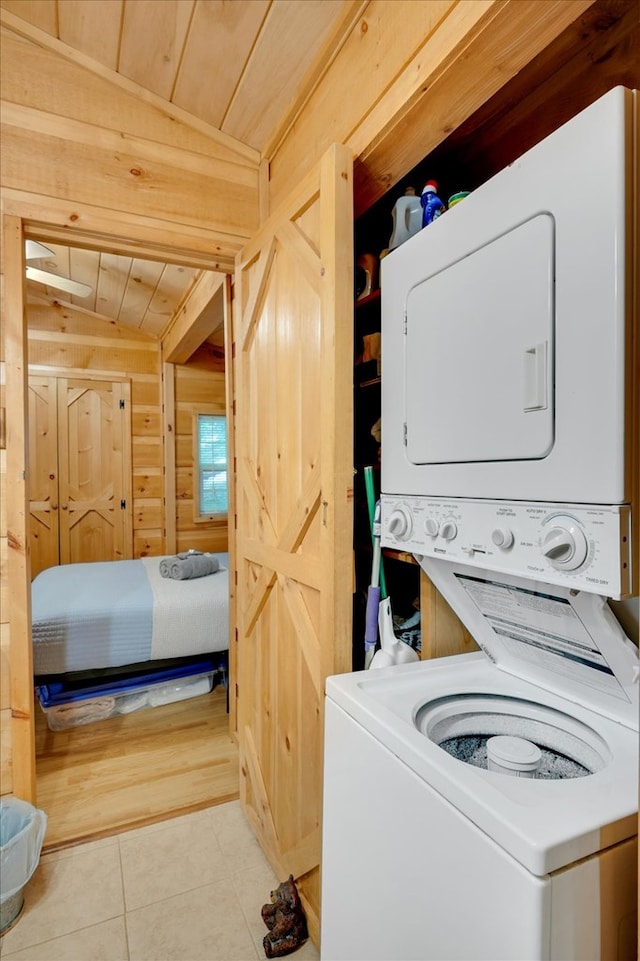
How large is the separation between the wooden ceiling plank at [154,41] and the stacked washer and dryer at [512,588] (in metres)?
1.09

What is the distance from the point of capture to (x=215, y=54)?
5.41ft

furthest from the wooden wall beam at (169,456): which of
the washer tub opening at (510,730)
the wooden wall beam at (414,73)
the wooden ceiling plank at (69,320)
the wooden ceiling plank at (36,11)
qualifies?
the washer tub opening at (510,730)

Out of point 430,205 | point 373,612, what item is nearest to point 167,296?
point 430,205

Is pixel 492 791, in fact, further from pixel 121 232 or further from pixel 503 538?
pixel 121 232

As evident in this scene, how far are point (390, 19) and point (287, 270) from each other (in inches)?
26.0

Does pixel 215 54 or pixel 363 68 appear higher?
pixel 215 54

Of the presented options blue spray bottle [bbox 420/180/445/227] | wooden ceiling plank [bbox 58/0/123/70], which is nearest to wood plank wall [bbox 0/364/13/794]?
wooden ceiling plank [bbox 58/0/123/70]

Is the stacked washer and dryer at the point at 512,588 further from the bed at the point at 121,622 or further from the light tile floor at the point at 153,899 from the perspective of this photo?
the bed at the point at 121,622

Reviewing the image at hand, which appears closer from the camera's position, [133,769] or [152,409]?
[133,769]

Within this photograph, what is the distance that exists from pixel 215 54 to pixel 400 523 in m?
1.62

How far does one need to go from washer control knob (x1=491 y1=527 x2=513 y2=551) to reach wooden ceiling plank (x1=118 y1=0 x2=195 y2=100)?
5.63 feet

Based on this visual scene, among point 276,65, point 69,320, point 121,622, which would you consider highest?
point 69,320

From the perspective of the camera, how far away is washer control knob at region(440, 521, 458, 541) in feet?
3.45

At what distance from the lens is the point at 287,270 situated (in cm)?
164
